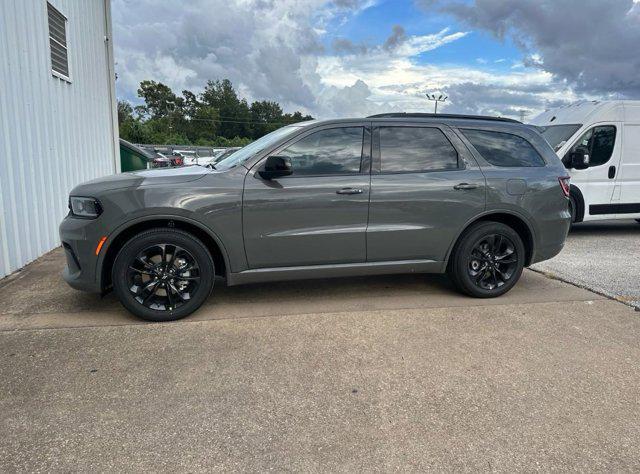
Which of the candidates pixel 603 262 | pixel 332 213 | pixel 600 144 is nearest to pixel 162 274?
pixel 332 213

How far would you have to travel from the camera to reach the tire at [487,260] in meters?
4.80

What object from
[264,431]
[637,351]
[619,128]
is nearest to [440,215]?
[637,351]

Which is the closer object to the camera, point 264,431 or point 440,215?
point 264,431

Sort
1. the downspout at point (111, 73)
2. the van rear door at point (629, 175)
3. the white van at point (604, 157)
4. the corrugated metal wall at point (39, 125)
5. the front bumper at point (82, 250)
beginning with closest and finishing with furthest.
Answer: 1. the front bumper at point (82, 250)
2. the corrugated metal wall at point (39, 125)
3. the white van at point (604, 157)
4. the van rear door at point (629, 175)
5. the downspout at point (111, 73)

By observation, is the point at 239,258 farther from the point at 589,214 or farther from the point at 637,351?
the point at 589,214

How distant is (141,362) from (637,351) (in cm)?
375

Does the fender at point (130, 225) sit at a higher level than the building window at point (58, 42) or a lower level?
lower

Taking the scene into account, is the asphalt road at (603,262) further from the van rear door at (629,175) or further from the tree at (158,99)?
the tree at (158,99)

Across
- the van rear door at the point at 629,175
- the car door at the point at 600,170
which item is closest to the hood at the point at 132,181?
Answer: the car door at the point at 600,170

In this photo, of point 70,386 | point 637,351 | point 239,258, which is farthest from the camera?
point 239,258

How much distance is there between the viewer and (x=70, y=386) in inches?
122

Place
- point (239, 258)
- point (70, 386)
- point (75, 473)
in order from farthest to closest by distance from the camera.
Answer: point (239, 258)
point (70, 386)
point (75, 473)

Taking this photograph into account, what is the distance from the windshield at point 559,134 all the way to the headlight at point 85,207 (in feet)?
23.7

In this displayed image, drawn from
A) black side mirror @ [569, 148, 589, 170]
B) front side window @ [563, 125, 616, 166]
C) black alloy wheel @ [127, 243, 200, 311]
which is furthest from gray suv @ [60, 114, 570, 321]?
front side window @ [563, 125, 616, 166]
